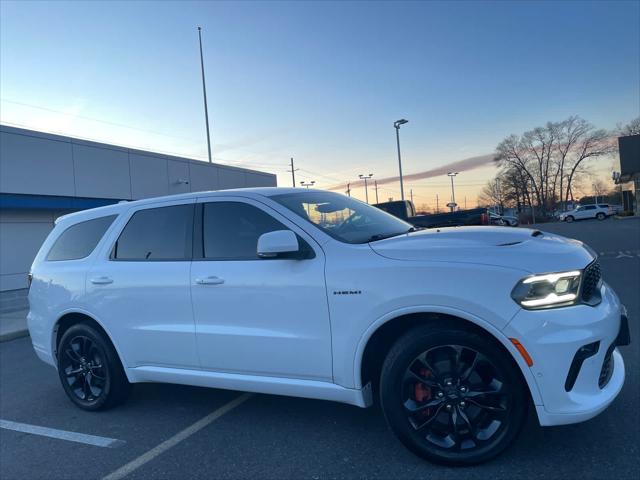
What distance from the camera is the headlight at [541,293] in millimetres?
2719

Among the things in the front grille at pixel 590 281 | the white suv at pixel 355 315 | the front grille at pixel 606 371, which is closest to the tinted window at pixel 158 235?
the white suv at pixel 355 315

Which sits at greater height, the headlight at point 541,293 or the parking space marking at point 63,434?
the headlight at point 541,293

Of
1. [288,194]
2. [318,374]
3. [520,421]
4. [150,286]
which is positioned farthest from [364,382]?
[150,286]

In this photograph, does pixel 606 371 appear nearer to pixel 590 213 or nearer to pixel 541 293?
pixel 541 293

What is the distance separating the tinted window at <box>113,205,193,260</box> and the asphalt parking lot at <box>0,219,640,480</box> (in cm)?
141

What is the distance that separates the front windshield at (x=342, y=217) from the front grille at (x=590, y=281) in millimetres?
1355

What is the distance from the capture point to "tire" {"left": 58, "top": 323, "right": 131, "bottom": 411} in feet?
14.5

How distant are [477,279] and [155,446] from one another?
2653 mm

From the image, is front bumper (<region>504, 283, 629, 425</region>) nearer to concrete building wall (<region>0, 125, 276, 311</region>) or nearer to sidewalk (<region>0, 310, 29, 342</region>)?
sidewalk (<region>0, 310, 29, 342</region>)

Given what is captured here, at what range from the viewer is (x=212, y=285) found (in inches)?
145

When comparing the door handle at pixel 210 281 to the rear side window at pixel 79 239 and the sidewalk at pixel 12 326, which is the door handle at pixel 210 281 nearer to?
the rear side window at pixel 79 239

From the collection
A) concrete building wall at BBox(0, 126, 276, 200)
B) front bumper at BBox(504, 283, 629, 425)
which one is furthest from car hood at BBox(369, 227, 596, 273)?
concrete building wall at BBox(0, 126, 276, 200)

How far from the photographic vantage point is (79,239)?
489cm

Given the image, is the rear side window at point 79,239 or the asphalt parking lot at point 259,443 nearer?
the asphalt parking lot at point 259,443
